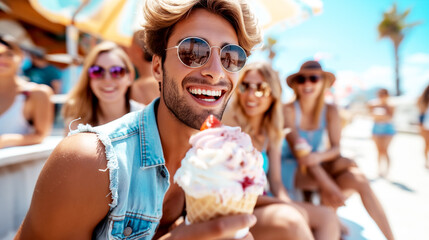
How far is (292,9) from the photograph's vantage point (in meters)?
4.86

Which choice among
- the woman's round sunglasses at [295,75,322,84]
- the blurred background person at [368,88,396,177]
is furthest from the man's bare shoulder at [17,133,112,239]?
the blurred background person at [368,88,396,177]

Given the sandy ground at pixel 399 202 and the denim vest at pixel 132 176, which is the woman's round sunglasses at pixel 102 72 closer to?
the denim vest at pixel 132 176

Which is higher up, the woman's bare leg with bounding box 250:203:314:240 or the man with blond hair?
the man with blond hair

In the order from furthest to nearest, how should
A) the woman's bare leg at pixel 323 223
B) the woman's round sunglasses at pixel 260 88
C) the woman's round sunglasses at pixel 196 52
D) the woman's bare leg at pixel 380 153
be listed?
the woman's bare leg at pixel 380 153 < the woman's round sunglasses at pixel 260 88 < the woman's bare leg at pixel 323 223 < the woman's round sunglasses at pixel 196 52

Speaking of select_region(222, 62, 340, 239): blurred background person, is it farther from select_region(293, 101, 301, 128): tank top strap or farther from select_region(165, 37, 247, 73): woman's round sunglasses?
select_region(165, 37, 247, 73): woman's round sunglasses

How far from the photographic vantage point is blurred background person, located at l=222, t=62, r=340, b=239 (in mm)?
2978

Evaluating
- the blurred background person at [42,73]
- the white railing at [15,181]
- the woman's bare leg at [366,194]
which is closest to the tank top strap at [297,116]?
the woman's bare leg at [366,194]

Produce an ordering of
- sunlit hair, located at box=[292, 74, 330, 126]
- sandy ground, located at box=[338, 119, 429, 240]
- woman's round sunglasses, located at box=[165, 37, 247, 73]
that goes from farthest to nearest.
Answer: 1. sunlit hair, located at box=[292, 74, 330, 126]
2. sandy ground, located at box=[338, 119, 429, 240]
3. woman's round sunglasses, located at box=[165, 37, 247, 73]

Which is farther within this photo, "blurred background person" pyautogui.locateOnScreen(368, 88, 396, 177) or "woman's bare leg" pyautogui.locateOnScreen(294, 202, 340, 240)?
"blurred background person" pyautogui.locateOnScreen(368, 88, 396, 177)

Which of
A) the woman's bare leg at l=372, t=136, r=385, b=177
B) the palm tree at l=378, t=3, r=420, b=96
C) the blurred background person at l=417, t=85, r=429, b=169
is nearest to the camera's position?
the woman's bare leg at l=372, t=136, r=385, b=177

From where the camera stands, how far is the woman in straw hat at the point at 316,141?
2.96m

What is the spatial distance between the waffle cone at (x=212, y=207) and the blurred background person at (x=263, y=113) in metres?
1.79

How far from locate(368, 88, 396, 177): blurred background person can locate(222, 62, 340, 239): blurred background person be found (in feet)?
16.6

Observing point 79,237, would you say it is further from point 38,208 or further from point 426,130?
point 426,130
